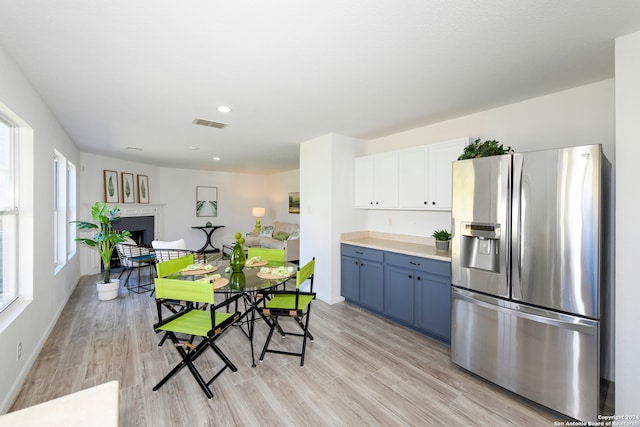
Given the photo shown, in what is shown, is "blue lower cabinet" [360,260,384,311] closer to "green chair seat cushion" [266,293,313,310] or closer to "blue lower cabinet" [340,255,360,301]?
"blue lower cabinet" [340,255,360,301]

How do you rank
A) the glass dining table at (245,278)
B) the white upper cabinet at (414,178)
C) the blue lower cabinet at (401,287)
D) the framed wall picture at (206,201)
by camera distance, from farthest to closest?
1. the framed wall picture at (206,201)
2. the white upper cabinet at (414,178)
3. the blue lower cabinet at (401,287)
4. the glass dining table at (245,278)

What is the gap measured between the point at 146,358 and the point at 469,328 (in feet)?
9.71

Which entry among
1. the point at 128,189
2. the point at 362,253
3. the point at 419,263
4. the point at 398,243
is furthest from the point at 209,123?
the point at 128,189

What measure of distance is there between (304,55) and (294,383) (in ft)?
8.32

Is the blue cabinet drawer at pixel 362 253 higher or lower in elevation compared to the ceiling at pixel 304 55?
lower

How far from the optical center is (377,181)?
3.90m

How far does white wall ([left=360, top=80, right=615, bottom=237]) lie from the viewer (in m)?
2.36

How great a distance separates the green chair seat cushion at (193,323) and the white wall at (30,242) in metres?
1.06

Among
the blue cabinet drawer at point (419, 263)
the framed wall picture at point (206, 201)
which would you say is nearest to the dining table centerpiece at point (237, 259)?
the blue cabinet drawer at point (419, 263)

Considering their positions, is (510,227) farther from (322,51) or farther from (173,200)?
(173,200)

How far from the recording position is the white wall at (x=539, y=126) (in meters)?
2.36

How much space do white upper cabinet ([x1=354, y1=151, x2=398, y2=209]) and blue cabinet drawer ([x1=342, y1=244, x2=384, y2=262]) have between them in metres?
0.64

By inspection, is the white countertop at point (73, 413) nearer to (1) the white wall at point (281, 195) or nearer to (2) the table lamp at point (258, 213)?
(1) the white wall at point (281, 195)

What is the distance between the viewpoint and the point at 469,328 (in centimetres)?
235
